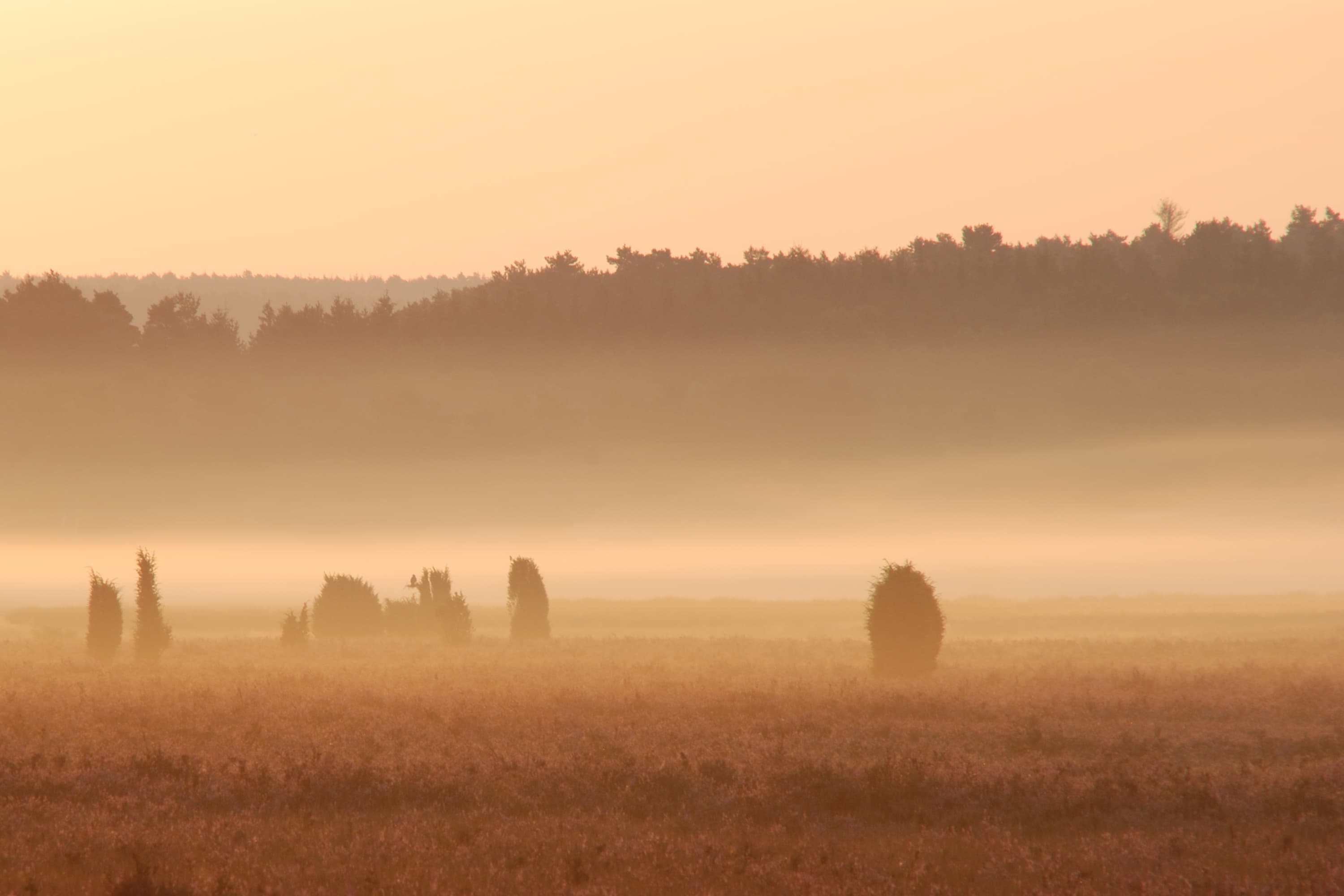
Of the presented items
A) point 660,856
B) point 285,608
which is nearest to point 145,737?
point 660,856

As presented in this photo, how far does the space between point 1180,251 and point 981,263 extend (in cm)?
2275

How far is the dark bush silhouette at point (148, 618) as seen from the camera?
4275 cm

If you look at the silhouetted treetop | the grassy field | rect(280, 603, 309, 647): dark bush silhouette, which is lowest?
the grassy field

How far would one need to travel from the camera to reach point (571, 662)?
134 feet

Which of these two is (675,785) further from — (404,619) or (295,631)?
(404,619)

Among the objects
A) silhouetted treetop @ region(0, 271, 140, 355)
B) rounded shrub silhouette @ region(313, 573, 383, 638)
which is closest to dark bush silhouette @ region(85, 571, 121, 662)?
rounded shrub silhouette @ region(313, 573, 383, 638)

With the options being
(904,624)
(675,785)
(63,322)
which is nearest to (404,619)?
(904,624)

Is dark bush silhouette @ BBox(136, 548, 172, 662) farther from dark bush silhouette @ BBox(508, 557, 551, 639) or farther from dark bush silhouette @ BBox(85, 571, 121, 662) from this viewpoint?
dark bush silhouette @ BBox(508, 557, 551, 639)

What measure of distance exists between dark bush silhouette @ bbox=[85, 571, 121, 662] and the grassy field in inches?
367

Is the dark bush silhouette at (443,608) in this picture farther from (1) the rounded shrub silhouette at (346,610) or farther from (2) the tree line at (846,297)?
(2) the tree line at (846,297)

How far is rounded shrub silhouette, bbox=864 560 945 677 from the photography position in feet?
119

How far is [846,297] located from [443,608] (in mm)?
92990

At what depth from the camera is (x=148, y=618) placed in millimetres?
43000

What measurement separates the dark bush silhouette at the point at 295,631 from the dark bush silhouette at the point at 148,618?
6.43 m
